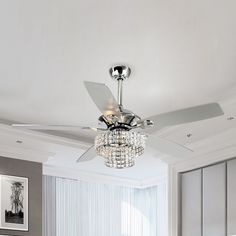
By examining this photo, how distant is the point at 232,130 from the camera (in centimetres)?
413

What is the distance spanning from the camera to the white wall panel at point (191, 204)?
4.42 metres

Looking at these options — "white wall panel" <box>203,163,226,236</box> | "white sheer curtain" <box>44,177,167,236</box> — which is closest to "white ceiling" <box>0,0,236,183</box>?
"white wall panel" <box>203,163,226,236</box>

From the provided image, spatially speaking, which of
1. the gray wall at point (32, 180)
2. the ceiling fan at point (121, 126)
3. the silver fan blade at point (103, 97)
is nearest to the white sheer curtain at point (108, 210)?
the gray wall at point (32, 180)

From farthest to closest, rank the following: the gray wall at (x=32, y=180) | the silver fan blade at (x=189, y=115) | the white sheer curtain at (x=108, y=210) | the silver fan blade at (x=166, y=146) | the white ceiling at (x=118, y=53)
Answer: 1. the white sheer curtain at (x=108, y=210)
2. the gray wall at (x=32, y=180)
3. the silver fan blade at (x=166, y=146)
4. the silver fan blade at (x=189, y=115)
5. the white ceiling at (x=118, y=53)

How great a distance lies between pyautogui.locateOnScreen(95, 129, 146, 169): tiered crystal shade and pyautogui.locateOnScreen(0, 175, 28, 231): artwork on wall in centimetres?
190

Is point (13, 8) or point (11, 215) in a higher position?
point (13, 8)

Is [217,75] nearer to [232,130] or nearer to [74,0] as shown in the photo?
[232,130]

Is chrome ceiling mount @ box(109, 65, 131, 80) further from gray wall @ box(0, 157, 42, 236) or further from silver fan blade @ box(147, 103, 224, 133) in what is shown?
gray wall @ box(0, 157, 42, 236)

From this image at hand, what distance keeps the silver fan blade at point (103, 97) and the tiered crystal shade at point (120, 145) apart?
141 mm

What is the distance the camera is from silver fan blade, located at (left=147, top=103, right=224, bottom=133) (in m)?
2.66

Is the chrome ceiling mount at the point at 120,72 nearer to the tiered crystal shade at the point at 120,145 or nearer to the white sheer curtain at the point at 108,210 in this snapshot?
the tiered crystal shade at the point at 120,145

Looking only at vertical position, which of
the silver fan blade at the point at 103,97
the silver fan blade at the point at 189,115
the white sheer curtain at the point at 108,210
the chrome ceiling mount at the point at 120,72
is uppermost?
the chrome ceiling mount at the point at 120,72

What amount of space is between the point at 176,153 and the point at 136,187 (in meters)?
3.42

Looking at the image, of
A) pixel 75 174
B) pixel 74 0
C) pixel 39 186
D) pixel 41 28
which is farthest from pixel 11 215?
pixel 74 0
